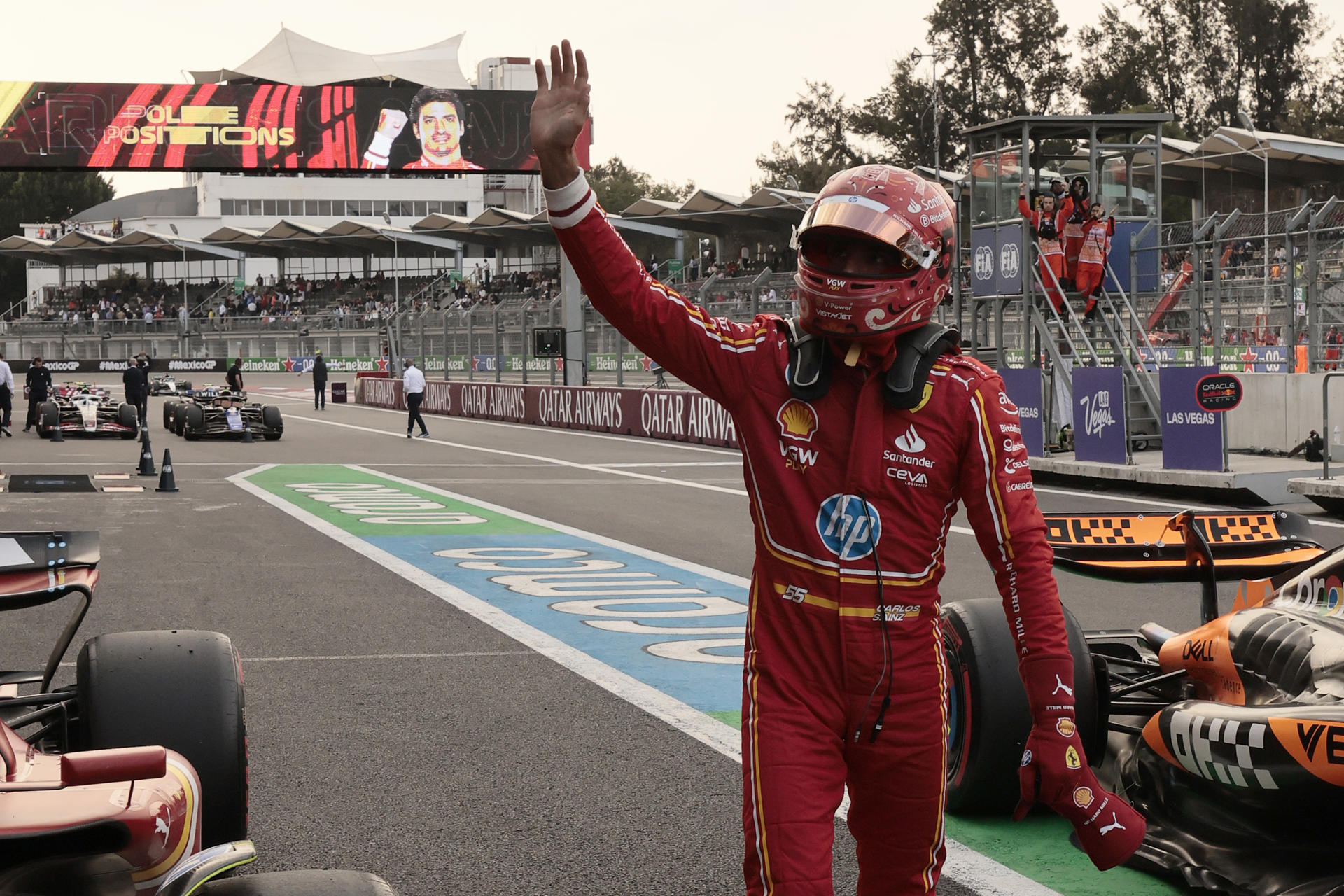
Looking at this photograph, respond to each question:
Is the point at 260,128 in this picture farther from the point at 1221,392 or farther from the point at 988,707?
the point at 988,707

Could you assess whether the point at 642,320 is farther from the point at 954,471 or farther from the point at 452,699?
the point at 452,699

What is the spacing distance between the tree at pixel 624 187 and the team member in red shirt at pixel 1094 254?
90257mm

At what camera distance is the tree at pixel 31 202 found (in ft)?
344

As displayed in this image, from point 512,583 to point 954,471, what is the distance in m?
6.93

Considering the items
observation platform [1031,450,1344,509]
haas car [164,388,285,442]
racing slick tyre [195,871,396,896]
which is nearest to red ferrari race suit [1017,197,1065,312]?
observation platform [1031,450,1344,509]

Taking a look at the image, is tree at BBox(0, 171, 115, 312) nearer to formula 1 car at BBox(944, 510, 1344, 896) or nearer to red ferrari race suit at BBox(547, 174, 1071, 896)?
formula 1 car at BBox(944, 510, 1344, 896)

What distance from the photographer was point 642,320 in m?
2.96

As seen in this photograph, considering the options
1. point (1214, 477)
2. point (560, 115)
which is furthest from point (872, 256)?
point (1214, 477)

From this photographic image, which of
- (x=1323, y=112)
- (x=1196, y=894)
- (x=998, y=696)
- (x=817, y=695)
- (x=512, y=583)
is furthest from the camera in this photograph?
(x=1323, y=112)

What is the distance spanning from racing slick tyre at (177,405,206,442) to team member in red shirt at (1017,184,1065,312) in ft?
46.9

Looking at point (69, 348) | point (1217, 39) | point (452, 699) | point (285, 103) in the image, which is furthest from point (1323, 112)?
point (452, 699)

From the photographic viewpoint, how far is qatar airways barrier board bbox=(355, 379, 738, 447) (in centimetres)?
2469

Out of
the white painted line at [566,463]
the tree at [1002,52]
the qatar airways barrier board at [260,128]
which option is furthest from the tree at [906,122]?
the white painted line at [566,463]

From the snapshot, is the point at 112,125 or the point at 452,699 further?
the point at 112,125
